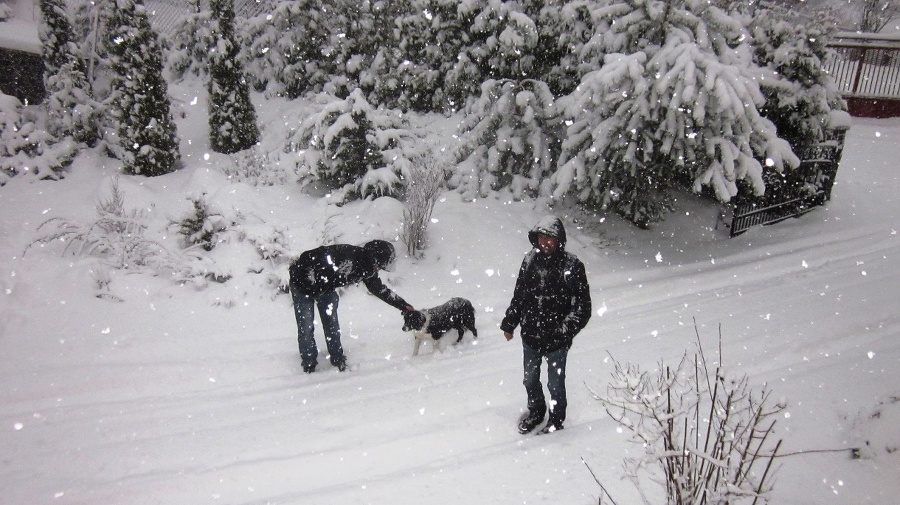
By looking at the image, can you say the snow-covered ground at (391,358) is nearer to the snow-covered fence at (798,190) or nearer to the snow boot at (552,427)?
the snow boot at (552,427)

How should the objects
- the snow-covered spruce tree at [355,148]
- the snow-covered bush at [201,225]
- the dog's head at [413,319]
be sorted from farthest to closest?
the snow-covered spruce tree at [355,148], the snow-covered bush at [201,225], the dog's head at [413,319]

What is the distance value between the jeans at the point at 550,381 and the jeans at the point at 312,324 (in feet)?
7.36

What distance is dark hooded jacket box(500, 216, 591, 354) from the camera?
12.8ft

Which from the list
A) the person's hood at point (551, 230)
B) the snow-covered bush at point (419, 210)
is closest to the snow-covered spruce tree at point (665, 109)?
the snow-covered bush at point (419, 210)

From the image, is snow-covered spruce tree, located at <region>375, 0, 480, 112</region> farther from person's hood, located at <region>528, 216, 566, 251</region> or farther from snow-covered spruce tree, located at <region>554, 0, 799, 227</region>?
person's hood, located at <region>528, 216, 566, 251</region>

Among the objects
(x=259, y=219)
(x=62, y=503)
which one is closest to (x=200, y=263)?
(x=259, y=219)

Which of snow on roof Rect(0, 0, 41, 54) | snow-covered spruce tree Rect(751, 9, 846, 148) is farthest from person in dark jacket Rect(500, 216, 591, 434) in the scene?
snow on roof Rect(0, 0, 41, 54)

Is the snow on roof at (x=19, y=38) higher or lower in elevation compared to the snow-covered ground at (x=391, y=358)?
higher

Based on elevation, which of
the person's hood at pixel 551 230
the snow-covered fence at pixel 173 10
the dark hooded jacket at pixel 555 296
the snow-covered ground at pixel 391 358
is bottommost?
the snow-covered ground at pixel 391 358

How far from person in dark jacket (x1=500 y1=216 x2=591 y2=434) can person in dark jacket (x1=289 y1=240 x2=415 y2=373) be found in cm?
163

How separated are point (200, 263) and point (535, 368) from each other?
5479 millimetres

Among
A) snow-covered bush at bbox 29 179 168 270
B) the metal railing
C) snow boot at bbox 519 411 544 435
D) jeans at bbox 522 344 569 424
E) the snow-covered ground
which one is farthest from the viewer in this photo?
the metal railing

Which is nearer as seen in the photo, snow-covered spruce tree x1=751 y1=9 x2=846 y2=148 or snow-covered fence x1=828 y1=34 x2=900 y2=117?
snow-covered spruce tree x1=751 y1=9 x2=846 y2=148

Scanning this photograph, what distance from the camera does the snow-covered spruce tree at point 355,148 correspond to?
29.7 ft
